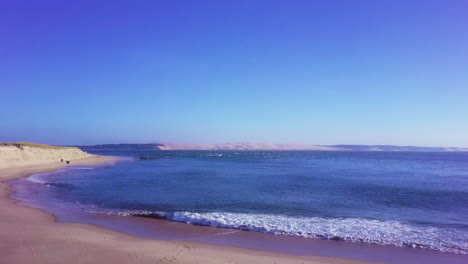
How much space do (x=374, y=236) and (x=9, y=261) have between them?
13552 millimetres

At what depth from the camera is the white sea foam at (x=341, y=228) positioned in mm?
13594

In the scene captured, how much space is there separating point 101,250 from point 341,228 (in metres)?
10.5

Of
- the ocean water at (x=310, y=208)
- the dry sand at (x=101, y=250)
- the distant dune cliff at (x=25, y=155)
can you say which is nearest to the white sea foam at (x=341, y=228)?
the ocean water at (x=310, y=208)

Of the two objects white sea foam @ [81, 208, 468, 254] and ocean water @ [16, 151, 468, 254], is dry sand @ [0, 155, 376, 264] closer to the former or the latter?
white sea foam @ [81, 208, 468, 254]

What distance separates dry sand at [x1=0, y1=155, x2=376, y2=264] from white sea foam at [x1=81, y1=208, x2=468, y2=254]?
11.1 feet

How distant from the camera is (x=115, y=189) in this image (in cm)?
2845

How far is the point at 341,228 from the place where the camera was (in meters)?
15.5

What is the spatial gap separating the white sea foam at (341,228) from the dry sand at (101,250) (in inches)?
134

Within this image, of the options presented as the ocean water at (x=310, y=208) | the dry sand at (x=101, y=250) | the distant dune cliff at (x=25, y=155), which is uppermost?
the distant dune cliff at (x=25, y=155)

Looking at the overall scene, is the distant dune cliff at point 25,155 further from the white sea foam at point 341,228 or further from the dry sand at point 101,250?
the white sea foam at point 341,228

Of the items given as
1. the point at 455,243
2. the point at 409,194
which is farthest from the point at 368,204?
the point at 455,243

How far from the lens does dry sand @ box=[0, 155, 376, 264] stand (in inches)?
406

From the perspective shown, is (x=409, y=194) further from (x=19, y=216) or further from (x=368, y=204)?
(x=19, y=216)

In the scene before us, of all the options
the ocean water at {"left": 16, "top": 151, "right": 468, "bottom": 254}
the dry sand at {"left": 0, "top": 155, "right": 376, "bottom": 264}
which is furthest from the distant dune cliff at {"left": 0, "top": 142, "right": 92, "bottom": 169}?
the dry sand at {"left": 0, "top": 155, "right": 376, "bottom": 264}
